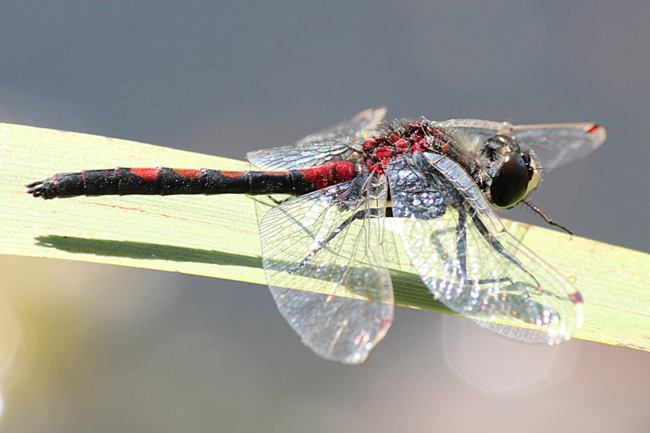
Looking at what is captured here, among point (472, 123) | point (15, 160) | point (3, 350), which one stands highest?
point (472, 123)

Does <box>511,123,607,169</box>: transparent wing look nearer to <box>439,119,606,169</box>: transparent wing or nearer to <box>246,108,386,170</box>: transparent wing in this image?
<box>439,119,606,169</box>: transparent wing

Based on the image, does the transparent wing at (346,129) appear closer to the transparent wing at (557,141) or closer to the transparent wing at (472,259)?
the transparent wing at (472,259)

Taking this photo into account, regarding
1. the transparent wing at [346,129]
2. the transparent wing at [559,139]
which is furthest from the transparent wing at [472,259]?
the transparent wing at [559,139]

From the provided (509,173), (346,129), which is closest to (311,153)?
(346,129)

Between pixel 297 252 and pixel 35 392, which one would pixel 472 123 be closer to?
pixel 297 252

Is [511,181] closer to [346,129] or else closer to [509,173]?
[509,173]

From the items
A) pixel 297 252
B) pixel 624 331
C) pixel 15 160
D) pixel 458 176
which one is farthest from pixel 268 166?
pixel 624 331

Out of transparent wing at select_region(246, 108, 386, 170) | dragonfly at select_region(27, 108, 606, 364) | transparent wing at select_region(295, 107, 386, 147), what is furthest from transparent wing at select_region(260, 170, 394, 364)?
transparent wing at select_region(295, 107, 386, 147)
